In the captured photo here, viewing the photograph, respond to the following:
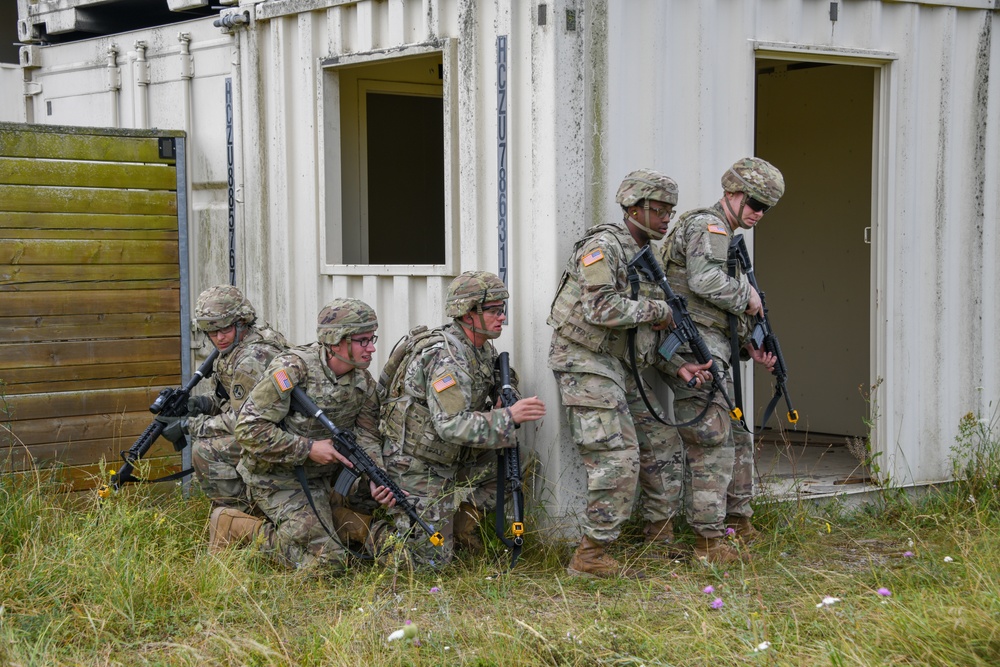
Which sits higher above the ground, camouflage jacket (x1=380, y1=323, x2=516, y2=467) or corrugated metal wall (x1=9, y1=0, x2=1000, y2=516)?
corrugated metal wall (x1=9, y1=0, x2=1000, y2=516)

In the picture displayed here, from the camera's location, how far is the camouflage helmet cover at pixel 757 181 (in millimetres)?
5488

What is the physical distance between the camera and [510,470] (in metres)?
5.28

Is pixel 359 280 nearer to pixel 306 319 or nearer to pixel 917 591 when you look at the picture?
pixel 306 319

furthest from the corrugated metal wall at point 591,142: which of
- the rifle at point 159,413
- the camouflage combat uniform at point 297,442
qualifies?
the rifle at point 159,413

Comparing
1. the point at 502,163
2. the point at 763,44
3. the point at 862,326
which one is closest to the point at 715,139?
the point at 763,44

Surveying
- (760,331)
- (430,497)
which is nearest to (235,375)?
(430,497)

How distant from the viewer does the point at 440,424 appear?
5.15m

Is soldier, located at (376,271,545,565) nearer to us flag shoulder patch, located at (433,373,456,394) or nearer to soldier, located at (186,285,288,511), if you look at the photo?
us flag shoulder patch, located at (433,373,456,394)

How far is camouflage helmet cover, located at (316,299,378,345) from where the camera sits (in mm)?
5316

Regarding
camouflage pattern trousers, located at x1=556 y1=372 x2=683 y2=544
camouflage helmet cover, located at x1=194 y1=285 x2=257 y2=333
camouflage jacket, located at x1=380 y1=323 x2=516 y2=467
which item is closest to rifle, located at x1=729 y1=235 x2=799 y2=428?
camouflage pattern trousers, located at x1=556 y1=372 x2=683 y2=544

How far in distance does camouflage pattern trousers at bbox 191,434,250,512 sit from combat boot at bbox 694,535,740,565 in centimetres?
222

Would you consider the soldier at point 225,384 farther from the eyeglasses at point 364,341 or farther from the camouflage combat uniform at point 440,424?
the camouflage combat uniform at point 440,424

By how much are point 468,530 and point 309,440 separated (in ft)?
2.98

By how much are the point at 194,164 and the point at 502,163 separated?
260 cm
